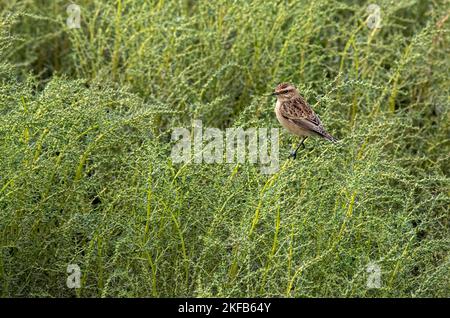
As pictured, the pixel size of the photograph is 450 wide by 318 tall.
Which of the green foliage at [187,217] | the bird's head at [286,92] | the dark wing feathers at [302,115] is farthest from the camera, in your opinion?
the bird's head at [286,92]

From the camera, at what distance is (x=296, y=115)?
18.1 ft

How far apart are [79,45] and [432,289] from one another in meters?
3.30

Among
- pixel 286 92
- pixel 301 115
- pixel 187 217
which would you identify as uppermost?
pixel 286 92

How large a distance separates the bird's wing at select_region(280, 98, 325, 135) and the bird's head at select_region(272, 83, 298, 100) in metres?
0.05

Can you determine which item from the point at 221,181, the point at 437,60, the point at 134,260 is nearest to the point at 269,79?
the point at 437,60

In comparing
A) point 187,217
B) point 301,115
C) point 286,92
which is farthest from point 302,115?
point 187,217

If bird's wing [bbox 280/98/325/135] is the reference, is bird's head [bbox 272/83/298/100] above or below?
above

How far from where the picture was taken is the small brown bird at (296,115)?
540 centimetres

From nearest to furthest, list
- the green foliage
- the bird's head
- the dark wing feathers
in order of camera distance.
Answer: the green foliage, the dark wing feathers, the bird's head

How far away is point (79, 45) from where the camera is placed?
265 inches

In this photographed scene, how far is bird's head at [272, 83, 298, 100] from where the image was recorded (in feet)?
19.0

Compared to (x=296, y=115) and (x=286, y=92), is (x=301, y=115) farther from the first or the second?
(x=286, y=92)

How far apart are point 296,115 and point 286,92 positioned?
0.37 metres
